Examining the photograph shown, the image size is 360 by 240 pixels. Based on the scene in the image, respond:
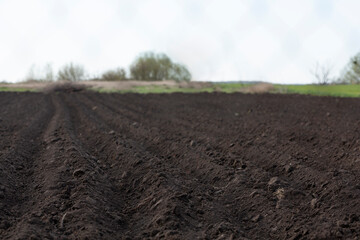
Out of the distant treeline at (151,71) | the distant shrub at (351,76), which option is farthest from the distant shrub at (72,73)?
the distant shrub at (351,76)

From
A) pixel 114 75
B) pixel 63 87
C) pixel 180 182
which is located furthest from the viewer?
pixel 114 75

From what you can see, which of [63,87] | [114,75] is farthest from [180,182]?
[114,75]

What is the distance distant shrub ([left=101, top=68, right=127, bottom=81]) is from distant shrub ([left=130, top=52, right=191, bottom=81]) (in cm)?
205

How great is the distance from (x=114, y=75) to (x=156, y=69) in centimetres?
527

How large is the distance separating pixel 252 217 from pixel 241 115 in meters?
9.97

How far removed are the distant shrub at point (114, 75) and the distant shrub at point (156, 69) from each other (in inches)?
80.7

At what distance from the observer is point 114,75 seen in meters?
41.6

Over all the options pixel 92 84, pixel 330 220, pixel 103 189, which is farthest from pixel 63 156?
pixel 92 84

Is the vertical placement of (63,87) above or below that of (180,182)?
below

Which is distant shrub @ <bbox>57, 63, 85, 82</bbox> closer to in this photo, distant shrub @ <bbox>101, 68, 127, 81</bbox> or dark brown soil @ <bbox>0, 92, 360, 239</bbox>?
distant shrub @ <bbox>101, 68, 127, 81</bbox>

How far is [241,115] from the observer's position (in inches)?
586

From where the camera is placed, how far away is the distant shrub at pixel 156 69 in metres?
44.3

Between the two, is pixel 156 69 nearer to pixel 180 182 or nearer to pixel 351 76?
pixel 351 76

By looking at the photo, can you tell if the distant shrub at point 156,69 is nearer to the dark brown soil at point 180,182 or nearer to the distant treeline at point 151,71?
the distant treeline at point 151,71
